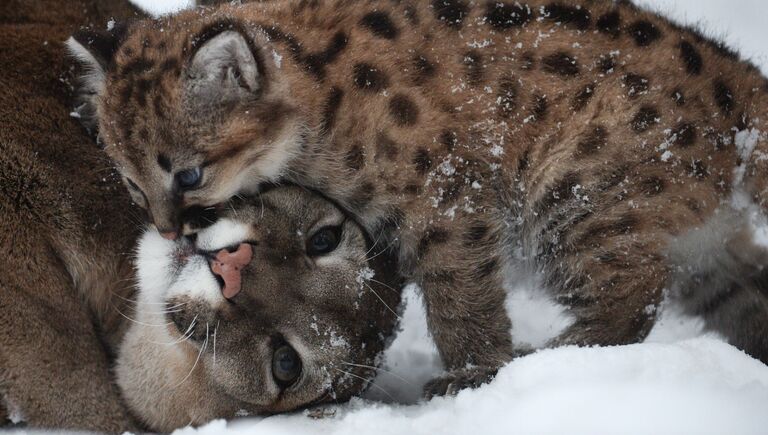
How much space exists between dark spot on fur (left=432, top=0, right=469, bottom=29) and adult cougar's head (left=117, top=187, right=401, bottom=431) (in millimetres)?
1237

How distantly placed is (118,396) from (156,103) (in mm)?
1609

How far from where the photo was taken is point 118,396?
15.6ft

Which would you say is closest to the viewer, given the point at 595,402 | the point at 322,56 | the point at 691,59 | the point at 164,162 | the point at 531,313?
the point at 595,402

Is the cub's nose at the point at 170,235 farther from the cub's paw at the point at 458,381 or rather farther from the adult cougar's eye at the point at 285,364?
the cub's paw at the point at 458,381

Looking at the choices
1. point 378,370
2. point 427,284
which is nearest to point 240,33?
point 427,284

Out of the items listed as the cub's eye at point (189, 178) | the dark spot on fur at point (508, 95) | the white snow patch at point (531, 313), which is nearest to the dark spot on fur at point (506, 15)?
the dark spot on fur at point (508, 95)

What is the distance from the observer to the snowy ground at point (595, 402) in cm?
349

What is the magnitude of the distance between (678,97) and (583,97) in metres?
0.51

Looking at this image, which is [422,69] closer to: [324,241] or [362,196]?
[362,196]

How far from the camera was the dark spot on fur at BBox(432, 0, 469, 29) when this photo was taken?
16.3 ft

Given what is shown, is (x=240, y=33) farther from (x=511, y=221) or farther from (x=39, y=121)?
(x=511, y=221)

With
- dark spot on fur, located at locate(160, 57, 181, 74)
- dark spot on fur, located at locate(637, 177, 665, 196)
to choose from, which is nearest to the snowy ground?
dark spot on fur, located at locate(637, 177, 665, 196)

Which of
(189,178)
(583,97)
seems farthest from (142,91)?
→ (583,97)

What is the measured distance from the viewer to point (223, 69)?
14.4 feet
